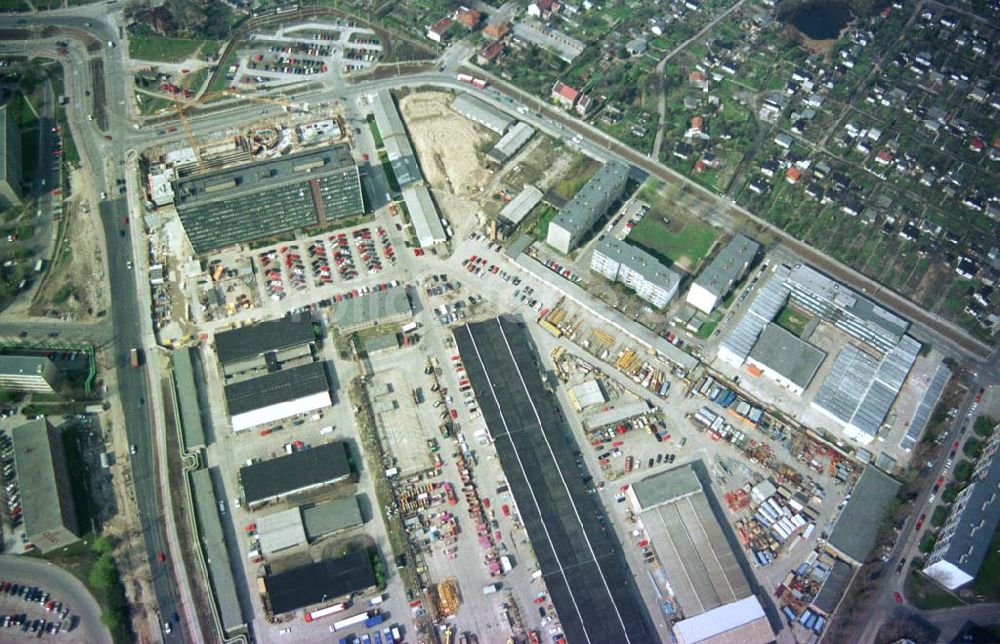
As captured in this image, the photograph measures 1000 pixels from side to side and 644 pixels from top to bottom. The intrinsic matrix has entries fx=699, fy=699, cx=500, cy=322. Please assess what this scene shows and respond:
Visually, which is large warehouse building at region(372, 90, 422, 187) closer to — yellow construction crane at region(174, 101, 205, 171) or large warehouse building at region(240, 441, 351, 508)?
yellow construction crane at region(174, 101, 205, 171)

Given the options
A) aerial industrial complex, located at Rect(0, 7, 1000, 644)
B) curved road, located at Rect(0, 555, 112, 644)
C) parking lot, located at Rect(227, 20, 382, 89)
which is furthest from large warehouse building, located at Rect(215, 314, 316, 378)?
parking lot, located at Rect(227, 20, 382, 89)

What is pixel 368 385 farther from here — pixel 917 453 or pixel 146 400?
pixel 917 453

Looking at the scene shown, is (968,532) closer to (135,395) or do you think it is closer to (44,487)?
(135,395)

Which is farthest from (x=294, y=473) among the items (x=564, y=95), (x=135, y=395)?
(x=564, y=95)

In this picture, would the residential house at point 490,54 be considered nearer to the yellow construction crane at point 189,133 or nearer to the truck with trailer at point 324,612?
the yellow construction crane at point 189,133

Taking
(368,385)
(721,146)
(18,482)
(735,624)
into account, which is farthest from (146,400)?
(721,146)

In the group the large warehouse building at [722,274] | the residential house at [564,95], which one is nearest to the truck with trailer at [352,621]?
the large warehouse building at [722,274]

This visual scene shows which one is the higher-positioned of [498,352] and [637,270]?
[637,270]
